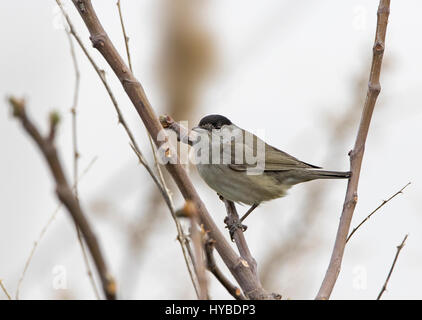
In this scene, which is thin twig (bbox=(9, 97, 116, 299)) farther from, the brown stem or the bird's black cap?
the bird's black cap

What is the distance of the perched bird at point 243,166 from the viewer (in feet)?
16.9

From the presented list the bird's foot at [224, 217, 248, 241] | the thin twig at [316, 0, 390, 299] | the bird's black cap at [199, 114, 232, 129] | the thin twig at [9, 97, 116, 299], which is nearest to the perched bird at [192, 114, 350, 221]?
the bird's black cap at [199, 114, 232, 129]

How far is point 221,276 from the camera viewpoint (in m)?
1.55

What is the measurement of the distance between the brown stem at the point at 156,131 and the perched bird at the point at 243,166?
8.80ft

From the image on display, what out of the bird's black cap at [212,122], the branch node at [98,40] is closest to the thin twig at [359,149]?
the branch node at [98,40]

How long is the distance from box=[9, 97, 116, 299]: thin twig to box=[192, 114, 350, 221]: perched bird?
156 inches

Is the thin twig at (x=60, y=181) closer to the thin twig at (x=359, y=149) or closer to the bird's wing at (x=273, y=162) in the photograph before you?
the thin twig at (x=359, y=149)

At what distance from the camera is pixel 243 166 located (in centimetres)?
538

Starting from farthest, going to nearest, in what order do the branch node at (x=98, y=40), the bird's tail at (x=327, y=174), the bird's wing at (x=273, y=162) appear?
the bird's wing at (x=273, y=162) → the bird's tail at (x=327, y=174) → the branch node at (x=98, y=40)

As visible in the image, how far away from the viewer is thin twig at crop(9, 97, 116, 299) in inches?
36.0

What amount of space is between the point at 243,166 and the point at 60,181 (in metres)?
4.44
